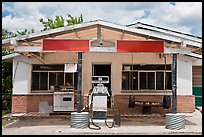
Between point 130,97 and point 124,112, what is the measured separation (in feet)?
2.58

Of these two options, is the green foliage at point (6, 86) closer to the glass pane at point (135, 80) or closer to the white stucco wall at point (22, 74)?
the white stucco wall at point (22, 74)

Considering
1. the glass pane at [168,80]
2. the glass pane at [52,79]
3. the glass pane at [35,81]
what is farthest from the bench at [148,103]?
the glass pane at [35,81]

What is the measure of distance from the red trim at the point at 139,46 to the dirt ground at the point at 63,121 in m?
2.86

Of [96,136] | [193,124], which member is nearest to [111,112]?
[193,124]

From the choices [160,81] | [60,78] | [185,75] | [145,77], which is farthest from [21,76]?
[185,75]

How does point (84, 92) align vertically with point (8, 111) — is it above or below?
above

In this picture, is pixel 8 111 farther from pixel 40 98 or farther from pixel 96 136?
pixel 96 136

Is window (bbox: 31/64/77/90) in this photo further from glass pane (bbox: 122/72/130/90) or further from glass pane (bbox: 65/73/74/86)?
glass pane (bbox: 122/72/130/90)

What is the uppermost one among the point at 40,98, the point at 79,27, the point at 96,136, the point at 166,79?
the point at 79,27

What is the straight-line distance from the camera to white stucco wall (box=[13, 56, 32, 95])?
14.2 meters

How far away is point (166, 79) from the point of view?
1473 centimetres

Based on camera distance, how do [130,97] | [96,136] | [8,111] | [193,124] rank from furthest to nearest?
[8,111]
[130,97]
[193,124]
[96,136]

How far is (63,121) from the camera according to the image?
484 inches

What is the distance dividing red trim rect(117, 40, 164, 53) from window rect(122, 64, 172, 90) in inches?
164
